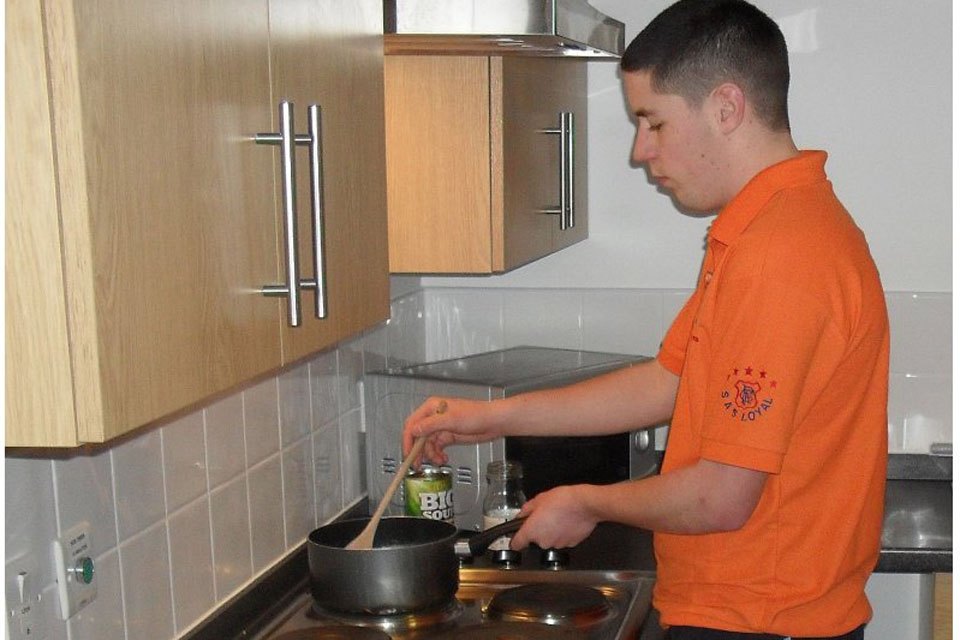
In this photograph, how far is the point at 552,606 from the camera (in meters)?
1.83

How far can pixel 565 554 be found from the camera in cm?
216

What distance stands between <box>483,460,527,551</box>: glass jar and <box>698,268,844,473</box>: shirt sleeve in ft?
2.37

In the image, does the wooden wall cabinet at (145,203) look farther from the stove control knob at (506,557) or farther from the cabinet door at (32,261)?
the stove control knob at (506,557)

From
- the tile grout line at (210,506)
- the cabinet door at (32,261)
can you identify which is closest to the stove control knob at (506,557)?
the tile grout line at (210,506)

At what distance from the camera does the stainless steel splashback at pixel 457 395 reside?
2307 millimetres

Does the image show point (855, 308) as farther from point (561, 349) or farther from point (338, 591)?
point (561, 349)

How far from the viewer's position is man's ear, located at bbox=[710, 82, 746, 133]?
169 cm

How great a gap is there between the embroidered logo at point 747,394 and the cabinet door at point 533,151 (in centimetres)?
64

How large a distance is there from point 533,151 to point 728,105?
65 cm

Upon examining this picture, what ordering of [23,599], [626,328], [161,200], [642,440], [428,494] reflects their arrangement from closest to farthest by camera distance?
[161,200], [23,599], [428,494], [642,440], [626,328]

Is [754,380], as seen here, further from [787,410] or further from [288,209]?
[288,209]

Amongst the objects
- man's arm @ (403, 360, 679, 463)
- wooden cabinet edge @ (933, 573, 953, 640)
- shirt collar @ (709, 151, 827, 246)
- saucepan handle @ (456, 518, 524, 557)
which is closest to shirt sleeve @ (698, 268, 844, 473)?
shirt collar @ (709, 151, 827, 246)

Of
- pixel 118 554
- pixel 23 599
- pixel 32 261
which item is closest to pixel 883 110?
pixel 118 554

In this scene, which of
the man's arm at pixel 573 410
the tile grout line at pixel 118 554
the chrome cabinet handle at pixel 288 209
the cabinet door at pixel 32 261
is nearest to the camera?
the cabinet door at pixel 32 261
